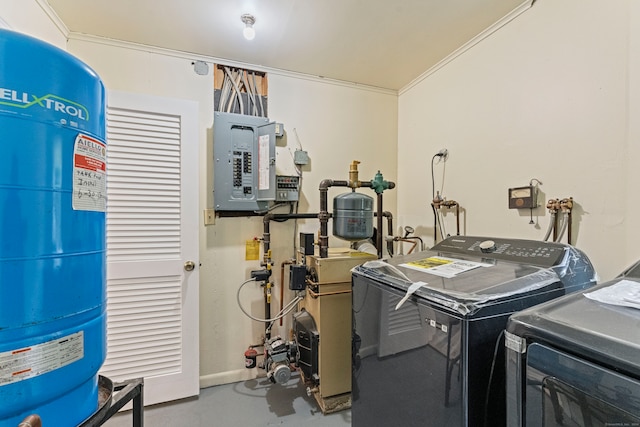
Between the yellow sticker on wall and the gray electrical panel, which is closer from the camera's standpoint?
the gray electrical panel

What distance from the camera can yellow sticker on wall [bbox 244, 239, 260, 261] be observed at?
236cm

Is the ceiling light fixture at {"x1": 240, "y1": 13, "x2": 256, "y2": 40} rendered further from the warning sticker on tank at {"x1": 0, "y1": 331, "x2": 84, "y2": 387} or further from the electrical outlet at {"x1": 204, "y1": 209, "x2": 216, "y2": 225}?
the warning sticker on tank at {"x1": 0, "y1": 331, "x2": 84, "y2": 387}

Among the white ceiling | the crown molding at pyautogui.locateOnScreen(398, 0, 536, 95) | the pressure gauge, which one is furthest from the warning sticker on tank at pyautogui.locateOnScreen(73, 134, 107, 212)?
the crown molding at pyautogui.locateOnScreen(398, 0, 536, 95)

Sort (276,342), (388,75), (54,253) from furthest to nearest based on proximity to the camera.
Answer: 1. (388,75)
2. (276,342)
3. (54,253)

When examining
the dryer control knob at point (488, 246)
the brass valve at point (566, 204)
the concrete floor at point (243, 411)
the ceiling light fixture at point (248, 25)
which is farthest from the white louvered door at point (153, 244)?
the brass valve at point (566, 204)

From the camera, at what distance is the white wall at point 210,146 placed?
210 cm

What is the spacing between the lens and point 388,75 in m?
2.51

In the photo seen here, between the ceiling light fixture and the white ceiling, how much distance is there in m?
0.04

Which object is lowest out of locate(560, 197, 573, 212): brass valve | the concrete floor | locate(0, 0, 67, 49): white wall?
the concrete floor

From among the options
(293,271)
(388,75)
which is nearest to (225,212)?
(293,271)

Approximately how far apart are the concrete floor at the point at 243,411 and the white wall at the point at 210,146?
181 millimetres

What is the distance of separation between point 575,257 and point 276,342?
182cm

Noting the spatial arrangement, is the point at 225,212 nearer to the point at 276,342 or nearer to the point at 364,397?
the point at 276,342

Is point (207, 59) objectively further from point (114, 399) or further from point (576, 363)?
point (576, 363)
